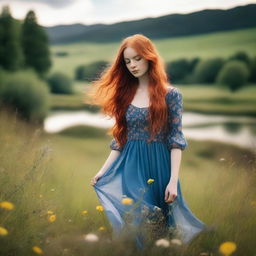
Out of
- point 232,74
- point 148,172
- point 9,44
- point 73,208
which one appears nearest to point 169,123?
point 148,172

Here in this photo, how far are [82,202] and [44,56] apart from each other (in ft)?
34.7

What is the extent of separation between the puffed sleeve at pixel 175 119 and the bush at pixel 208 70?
9.36 m

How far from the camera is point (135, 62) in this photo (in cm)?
295

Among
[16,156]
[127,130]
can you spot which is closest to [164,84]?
[127,130]

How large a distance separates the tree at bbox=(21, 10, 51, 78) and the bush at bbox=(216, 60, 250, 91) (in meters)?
5.87

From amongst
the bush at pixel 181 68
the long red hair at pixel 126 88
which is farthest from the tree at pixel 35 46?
the long red hair at pixel 126 88

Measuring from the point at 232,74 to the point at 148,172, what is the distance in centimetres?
953

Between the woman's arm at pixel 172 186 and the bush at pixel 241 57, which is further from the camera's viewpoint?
the bush at pixel 241 57

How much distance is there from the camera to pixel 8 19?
12.5m

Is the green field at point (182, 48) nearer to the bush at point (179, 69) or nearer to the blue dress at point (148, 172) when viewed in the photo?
the bush at point (179, 69)

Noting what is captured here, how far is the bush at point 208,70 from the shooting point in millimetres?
12141

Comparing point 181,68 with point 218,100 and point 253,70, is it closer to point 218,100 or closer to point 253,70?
point 218,100

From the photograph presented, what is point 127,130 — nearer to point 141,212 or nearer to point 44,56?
point 141,212

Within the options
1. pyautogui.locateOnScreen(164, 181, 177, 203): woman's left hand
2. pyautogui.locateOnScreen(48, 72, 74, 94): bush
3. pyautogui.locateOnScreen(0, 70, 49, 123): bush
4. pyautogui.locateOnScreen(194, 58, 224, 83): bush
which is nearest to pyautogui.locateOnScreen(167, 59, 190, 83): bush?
pyautogui.locateOnScreen(194, 58, 224, 83): bush
